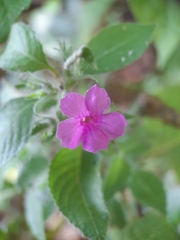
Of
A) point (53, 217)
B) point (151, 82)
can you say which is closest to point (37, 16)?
point (151, 82)

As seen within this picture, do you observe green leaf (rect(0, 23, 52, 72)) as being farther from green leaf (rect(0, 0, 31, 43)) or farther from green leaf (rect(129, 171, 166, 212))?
green leaf (rect(129, 171, 166, 212))

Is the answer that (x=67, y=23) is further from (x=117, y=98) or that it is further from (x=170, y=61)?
Result: (x=170, y=61)

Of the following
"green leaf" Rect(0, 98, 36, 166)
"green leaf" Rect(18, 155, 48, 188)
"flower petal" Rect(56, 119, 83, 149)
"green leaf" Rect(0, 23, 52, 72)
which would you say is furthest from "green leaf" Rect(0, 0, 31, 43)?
"green leaf" Rect(18, 155, 48, 188)

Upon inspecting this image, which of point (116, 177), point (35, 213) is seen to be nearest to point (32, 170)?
point (35, 213)

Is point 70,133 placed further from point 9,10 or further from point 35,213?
point 35,213

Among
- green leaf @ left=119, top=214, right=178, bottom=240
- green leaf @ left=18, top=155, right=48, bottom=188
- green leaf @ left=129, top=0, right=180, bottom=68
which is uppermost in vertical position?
green leaf @ left=18, top=155, right=48, bottom=188

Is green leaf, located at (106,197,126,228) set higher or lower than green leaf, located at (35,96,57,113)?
lower
